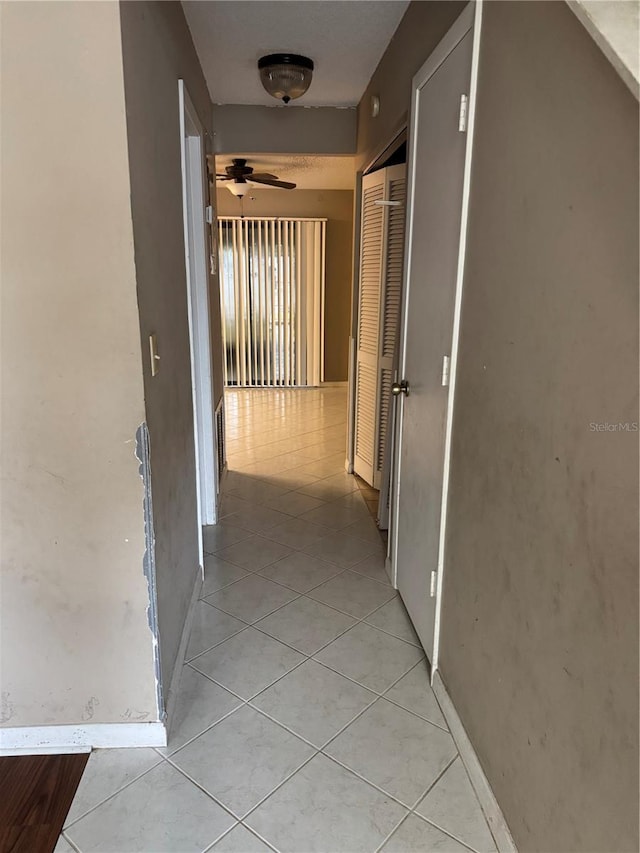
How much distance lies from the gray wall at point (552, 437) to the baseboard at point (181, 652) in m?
0.93

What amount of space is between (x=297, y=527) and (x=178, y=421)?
138 centimetres

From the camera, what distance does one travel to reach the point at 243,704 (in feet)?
6.30

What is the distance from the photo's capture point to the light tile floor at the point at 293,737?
147cm

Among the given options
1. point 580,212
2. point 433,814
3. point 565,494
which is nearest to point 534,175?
point 580,212

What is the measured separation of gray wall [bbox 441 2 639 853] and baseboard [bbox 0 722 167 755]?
97 centimetres

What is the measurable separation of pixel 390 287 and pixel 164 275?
5.59 ft

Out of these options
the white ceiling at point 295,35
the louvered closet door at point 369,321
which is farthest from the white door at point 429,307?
the louvered closet door at point 369,321

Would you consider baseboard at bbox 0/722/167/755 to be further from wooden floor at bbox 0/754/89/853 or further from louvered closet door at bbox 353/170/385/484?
louvered closet door at bbox 353/170/385/484

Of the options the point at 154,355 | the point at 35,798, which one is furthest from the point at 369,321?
the point at 35,798

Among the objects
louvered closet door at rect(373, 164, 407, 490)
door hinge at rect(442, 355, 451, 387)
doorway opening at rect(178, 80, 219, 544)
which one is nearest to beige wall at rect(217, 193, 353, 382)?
louvered closet door at rect(373, 164, 407, 490)

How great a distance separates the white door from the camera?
176cm

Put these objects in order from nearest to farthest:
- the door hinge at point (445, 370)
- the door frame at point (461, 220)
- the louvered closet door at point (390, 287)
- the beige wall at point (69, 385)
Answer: the beige wall at point (69, 385) → the door frame at point (461, 220) → the door hinge at point (445, 370) → the louvered closet door at point (390, 287)

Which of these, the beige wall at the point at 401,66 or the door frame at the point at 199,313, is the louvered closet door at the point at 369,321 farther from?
the door frame at the point at 199,313

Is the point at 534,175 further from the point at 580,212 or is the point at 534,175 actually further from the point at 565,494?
the point at 565,494
